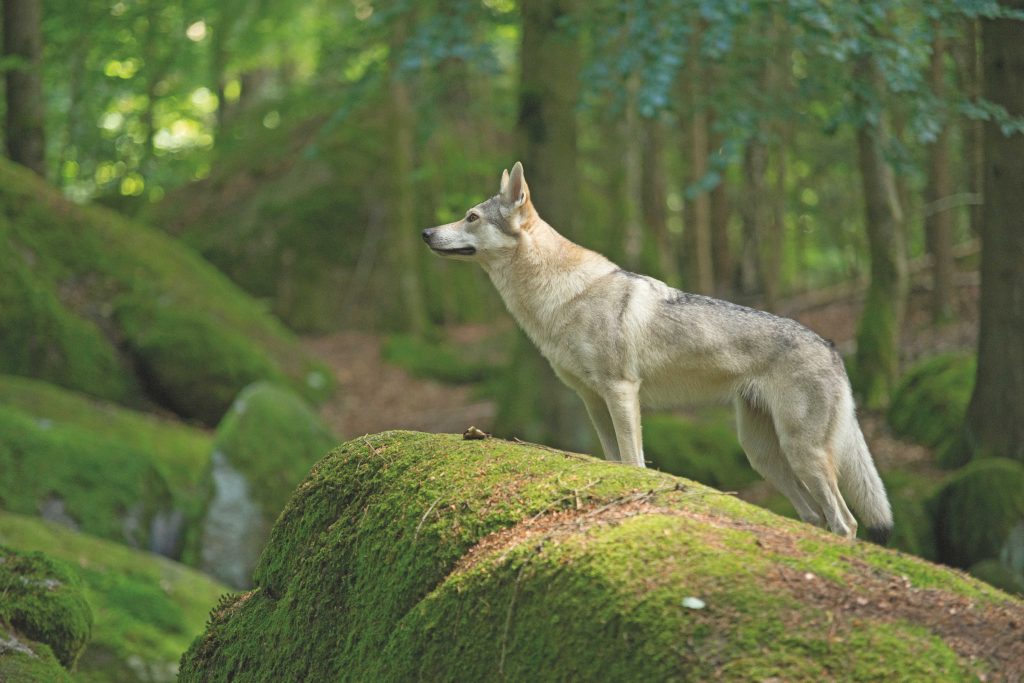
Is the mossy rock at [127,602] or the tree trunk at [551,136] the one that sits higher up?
the tree trunk at [551,136]

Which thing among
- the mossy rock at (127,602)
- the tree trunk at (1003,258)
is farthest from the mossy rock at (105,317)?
the tree trunk at (1003,258)

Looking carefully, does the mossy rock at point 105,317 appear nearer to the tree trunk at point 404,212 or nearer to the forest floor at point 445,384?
the forest floor at point 445,384

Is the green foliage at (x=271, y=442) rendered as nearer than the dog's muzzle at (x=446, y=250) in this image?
No

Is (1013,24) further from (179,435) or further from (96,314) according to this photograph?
(96,314)

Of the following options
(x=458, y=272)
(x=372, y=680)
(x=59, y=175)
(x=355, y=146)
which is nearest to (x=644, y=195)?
(x=458, y=272)

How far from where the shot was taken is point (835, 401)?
585 centimetres

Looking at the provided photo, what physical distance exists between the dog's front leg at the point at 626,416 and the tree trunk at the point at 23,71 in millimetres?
→ 11798

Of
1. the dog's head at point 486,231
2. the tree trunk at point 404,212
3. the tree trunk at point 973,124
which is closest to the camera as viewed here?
the dog's head at point 486,231

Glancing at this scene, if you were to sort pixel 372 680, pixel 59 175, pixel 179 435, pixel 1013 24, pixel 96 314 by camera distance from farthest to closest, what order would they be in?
pixel 59 175, pixel 96 314, pixel 179 435, pixel 1013 24, pixel 372 680

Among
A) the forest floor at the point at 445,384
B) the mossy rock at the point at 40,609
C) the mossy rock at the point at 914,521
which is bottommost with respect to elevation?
the forest floor at the point at 445,384

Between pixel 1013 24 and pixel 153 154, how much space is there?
17412mm

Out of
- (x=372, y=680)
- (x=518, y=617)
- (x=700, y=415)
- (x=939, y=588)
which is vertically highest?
(x=939, y=588)

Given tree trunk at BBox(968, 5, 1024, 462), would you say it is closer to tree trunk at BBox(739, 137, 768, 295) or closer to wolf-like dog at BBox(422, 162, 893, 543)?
wolf-like dog at BBox(422, 162, 893, 543)

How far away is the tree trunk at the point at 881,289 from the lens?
43.6ft
